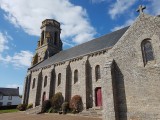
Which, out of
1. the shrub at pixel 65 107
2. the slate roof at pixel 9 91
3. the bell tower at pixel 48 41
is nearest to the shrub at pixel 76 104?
the shrub at pixel 65 107

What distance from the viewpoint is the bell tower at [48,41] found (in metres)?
36.0

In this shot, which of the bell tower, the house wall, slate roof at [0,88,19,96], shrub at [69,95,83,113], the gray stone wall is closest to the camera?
the gray stone wall

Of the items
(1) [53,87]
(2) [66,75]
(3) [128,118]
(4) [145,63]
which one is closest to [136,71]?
(4) [145,63]

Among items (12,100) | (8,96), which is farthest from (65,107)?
(12,100)

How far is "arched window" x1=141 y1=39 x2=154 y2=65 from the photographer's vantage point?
11.1 meters

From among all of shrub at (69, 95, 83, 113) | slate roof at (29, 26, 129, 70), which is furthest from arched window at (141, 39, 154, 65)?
shrub at (69, 95, 83, 113)

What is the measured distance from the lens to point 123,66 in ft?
38.9

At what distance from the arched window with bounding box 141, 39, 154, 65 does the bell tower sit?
2693 cm

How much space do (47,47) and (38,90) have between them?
11.6 meters

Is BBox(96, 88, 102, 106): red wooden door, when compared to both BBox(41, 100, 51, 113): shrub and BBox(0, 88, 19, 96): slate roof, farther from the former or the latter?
BBox(0, 88, 19, 96): slate roof

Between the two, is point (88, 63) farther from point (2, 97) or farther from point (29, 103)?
point (2, 97)

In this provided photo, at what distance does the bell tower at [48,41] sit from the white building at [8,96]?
74.6 ft

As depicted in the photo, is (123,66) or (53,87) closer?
(123,66)

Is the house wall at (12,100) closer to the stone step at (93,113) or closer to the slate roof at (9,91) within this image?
the slate roof at (9,91)
